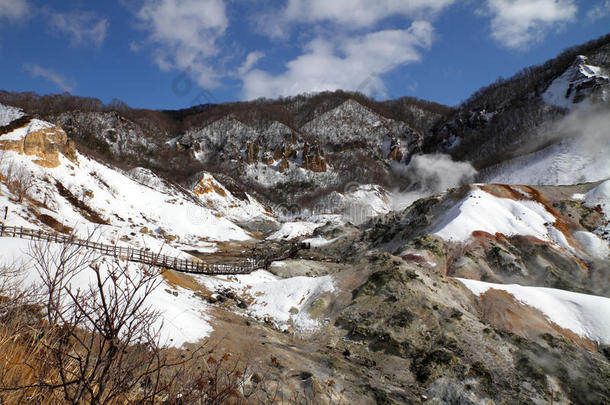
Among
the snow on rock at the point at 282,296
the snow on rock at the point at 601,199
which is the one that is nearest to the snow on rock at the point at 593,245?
the snow on rock at the point at 601,199

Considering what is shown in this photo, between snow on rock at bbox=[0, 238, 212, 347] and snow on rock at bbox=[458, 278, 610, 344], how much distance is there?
18.4m

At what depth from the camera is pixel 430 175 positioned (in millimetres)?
134000

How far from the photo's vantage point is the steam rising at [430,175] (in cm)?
11540

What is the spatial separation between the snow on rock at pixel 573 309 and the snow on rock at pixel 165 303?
18.4 metres

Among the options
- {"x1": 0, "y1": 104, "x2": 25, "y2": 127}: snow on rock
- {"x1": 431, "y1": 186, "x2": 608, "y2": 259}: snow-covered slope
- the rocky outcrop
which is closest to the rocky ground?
{"x1": 431, "y1": 186, "x2": 608, "y2": 259}: snow-covered slope

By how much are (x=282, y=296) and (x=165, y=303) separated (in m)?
8.76

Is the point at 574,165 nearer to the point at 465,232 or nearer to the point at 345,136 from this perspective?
the point at 465,232

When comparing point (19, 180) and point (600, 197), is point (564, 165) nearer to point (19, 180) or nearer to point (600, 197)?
point (600, 197)

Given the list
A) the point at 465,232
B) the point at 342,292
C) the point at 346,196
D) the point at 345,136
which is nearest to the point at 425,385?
the point at 342,292

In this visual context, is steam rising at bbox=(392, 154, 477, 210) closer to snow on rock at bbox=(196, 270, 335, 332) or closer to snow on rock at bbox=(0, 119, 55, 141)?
snow on rock at bbox=(196, 270, 335, 332)

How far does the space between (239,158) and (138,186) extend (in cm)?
8331

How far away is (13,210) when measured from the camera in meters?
29.2

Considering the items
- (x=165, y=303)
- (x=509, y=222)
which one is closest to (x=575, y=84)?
(x=509, y=222)

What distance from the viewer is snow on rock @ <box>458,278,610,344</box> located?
58.9 feet
